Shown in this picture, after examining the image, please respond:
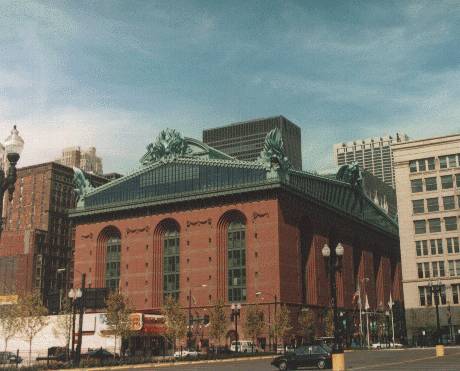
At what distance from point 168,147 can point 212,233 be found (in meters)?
20.4

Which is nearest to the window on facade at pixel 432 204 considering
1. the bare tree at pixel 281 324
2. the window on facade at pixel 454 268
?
the window on facade at pixel 454 268

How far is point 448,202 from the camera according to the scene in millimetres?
104375

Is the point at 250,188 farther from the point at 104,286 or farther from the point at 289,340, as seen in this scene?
the point at 104,286

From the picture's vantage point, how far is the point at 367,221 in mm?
138875

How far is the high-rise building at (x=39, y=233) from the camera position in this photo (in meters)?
161

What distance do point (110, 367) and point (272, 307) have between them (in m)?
48.1

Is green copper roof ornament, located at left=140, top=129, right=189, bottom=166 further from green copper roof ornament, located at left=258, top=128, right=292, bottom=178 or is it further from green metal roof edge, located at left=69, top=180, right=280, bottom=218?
green copper roof ornament, located at left=258, top=128, right=292, bottom=178

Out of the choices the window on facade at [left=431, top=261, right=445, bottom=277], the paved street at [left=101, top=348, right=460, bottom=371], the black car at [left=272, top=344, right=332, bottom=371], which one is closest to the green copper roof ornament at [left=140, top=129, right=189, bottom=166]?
the window on facade at [left=431, top=261, right=445, bottom=277]

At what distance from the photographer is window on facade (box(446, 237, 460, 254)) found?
4028 inches

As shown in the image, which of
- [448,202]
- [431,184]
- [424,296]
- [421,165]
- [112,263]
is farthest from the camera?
[112,263]

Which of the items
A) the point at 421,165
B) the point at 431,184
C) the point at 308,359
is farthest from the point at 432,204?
the point at 308,359

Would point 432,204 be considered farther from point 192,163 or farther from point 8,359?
point 8,359

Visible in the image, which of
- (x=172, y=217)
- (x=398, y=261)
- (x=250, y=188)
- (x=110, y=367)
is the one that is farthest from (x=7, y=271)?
(x=110, y=367)

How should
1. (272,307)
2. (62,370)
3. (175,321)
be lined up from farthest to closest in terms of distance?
(272,307) → (175,321) → (62,370)
